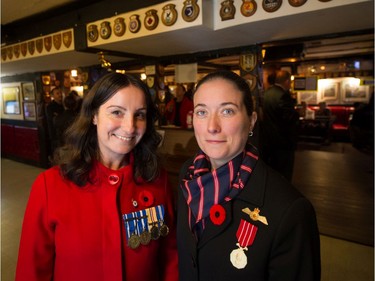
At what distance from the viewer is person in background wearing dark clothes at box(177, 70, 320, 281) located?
92 cm

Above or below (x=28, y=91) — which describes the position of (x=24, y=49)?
above

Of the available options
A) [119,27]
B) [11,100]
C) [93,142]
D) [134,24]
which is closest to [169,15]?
[134,24]

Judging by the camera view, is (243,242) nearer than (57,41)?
Yes

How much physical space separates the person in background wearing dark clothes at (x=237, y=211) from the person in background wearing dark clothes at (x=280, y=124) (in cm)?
238

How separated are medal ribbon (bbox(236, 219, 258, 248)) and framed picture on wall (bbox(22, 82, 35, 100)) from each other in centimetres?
669

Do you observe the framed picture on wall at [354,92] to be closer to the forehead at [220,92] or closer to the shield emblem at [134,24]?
the shield emblem at [134,24]

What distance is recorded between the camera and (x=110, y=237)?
1176 millimetres

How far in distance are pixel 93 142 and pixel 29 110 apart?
6210 mm

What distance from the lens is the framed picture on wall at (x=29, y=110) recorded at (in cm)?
652

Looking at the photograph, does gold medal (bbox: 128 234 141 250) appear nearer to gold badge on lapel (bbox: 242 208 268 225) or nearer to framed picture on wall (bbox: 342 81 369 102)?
gold badge on lapel (bbox: 242 208 268 225)

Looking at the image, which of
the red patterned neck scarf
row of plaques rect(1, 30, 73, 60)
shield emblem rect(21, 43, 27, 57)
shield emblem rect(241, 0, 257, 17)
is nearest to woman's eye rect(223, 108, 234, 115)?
the red patterned neck scarf

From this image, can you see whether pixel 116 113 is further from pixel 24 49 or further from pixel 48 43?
pixel 24 49

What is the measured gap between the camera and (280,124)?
3385 mm

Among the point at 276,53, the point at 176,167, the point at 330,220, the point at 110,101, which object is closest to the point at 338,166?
the point at 330,220
